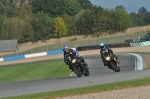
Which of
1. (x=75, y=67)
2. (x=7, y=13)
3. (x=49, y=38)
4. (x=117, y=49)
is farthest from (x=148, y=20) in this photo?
(x=75, y=67)

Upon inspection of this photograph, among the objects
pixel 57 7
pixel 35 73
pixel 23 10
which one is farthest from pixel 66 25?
pixel 35 73

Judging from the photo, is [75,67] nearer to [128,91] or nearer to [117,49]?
[128,91]

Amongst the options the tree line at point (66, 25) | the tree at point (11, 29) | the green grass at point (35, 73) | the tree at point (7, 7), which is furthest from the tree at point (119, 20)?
the green grass at point (35, 73)

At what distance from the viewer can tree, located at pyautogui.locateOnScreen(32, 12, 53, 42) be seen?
9894cm

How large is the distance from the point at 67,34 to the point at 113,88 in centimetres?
9116

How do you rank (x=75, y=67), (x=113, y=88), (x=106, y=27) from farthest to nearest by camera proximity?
(x=106, y=27), (x=75, y=67), (x=113, y=88)

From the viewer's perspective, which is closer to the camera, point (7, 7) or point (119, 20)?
point (119, 20)

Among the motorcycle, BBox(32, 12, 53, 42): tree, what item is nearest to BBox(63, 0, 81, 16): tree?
BBox(32, 12, 53, 42): tree

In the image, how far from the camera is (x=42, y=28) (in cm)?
10244

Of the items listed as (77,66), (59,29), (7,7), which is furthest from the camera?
(7,7)

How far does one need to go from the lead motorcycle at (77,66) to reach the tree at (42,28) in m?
76.5

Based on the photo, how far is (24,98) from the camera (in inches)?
555

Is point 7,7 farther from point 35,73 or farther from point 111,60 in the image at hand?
point 111,60

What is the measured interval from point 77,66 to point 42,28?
3175 inches
